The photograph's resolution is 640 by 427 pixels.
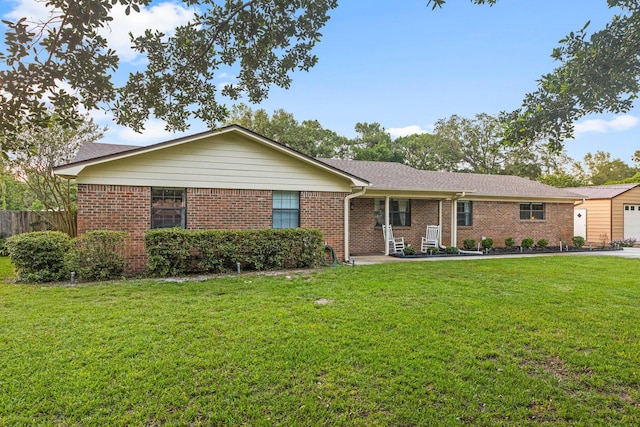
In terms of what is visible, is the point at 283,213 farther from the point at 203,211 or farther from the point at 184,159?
the point at 184,159

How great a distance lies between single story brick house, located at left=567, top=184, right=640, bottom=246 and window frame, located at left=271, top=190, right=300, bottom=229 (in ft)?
52.7

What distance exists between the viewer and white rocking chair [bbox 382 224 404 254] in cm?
1324

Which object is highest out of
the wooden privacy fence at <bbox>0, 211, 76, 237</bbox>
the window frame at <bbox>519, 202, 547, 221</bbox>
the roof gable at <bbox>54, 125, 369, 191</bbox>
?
the roof gable at <bbox>54, 125, 369, 191</bbox>

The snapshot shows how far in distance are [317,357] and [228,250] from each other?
18.3 ft

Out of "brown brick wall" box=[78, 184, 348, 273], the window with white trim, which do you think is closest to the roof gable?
"brown brick wall" box=[78, 184, 348, 273]

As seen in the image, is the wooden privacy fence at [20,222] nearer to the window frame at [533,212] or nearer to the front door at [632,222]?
the window frame at [533,212]

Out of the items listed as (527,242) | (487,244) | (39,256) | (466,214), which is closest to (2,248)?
A: (39,256)

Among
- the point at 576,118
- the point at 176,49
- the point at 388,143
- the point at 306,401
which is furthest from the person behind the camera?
the point at 388,143

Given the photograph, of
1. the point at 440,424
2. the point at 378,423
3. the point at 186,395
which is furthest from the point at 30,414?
the point at 440,424

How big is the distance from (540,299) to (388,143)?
102 feet

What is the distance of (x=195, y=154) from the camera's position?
9.60 m

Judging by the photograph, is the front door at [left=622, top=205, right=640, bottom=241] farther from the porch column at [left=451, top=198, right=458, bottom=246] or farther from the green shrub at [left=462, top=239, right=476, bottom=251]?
the porch column at [left=451, top=198, right=458, bottom=246]

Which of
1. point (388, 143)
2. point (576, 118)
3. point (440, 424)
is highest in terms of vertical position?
point (388, 143)

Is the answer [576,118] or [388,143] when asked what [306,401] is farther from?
[388,143]
